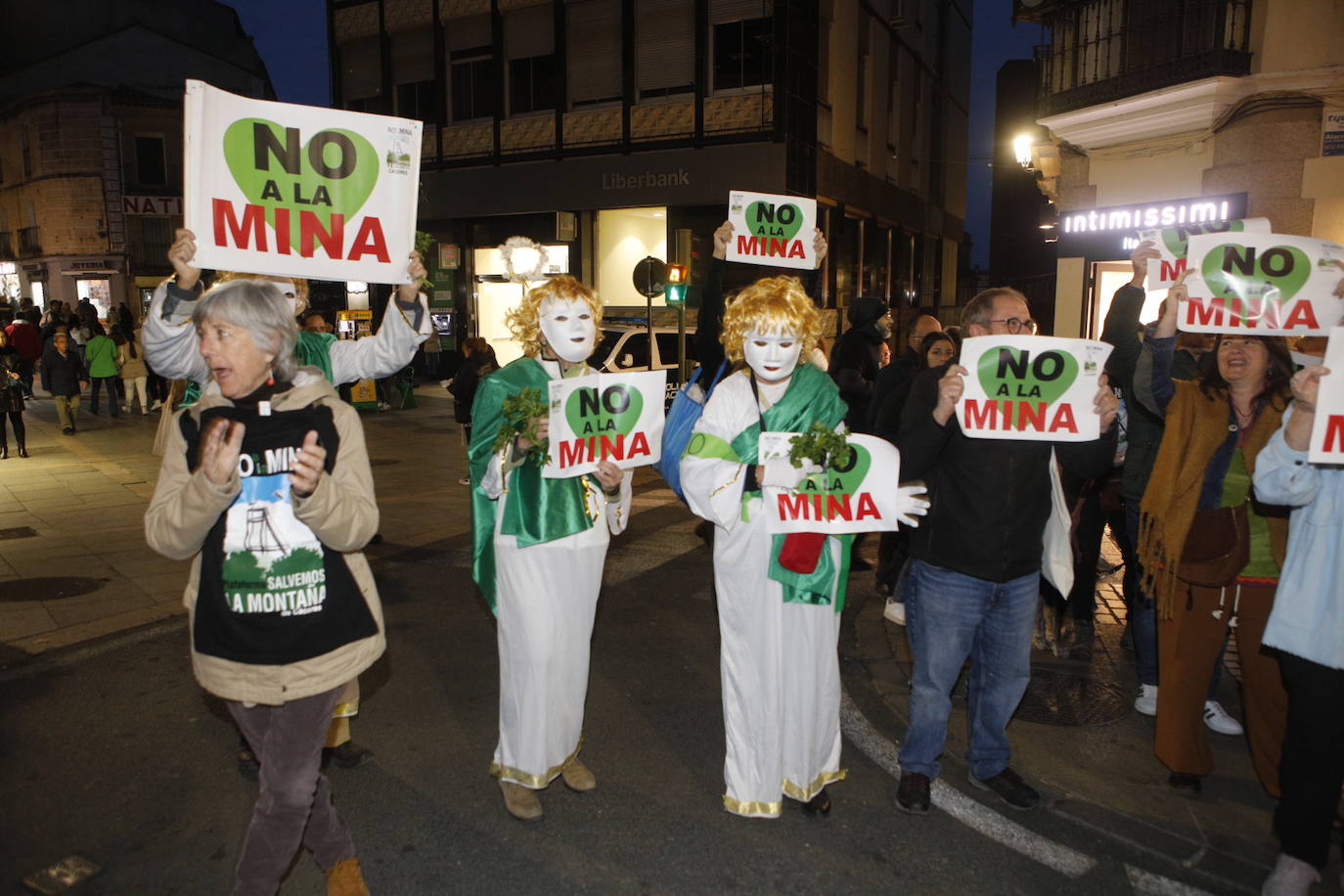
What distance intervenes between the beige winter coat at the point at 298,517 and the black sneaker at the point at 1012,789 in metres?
2.63

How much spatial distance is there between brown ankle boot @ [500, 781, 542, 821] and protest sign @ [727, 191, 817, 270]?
2.96 meters

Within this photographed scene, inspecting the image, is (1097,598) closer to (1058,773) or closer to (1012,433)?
(1058,773)

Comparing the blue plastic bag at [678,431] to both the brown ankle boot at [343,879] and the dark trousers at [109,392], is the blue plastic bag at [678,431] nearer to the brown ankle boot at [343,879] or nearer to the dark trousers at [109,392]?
the brown ankle boot at [343,879]

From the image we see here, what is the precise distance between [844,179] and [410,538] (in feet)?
60.0

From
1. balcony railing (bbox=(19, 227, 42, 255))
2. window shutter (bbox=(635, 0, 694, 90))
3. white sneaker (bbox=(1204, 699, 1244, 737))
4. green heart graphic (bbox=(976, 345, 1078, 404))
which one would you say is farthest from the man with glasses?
balcony railing (bbox=(19, 227, 42, 255))

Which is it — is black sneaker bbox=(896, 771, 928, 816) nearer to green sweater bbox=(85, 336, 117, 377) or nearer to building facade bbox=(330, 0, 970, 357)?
building facade bbox=(330, 0, 970, 357)

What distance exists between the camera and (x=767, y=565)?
3.65m

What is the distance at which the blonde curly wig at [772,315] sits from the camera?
142 inches

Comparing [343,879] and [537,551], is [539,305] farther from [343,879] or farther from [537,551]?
[343,879]

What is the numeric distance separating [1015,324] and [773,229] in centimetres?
194

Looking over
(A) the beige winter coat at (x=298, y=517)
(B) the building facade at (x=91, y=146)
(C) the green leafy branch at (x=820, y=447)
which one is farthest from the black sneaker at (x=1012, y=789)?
(B) the building facade at (x=91, y=146)

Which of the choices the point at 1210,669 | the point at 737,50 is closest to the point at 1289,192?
the point at 1210,669

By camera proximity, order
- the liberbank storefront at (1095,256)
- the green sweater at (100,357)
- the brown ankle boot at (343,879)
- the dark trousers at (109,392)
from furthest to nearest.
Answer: the dark trousers at (109,392), the green sweater at (100,357), the liberbank storefront at (1095,256), the brown ankle boot at (343,879)

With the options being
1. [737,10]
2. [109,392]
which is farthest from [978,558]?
[737,10]
